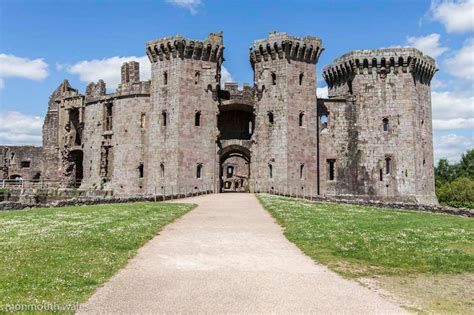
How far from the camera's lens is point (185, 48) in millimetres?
37969

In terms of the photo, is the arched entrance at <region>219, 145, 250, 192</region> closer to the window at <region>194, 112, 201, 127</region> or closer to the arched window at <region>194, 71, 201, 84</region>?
the window at <region>194, 112, 201, 127</region>

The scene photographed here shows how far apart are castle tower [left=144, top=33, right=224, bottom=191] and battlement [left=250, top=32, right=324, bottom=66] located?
388 cm

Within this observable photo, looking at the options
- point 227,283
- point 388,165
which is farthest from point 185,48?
point 227,283

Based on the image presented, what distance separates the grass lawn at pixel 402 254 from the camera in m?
8.41

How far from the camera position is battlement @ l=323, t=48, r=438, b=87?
38.0m

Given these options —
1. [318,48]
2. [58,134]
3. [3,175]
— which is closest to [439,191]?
[318,48]

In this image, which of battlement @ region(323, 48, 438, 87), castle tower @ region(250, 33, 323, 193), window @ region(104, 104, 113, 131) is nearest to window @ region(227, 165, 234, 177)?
window @ region(104, 104, 113, 131)

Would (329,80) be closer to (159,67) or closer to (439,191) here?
(159,67)

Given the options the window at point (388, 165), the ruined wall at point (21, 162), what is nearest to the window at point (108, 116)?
the ruined wall at point (21, 162)

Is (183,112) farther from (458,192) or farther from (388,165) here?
(458,192)

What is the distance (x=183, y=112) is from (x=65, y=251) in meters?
27.4

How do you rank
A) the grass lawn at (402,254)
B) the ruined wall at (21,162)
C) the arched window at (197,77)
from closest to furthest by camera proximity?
the grass lawn at (402,254), the arched window at (197,77), the ruined wall at (21,162)

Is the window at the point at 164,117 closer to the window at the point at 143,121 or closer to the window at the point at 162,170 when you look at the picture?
the window at the point at 143,121

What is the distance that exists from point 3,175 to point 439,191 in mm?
61453
